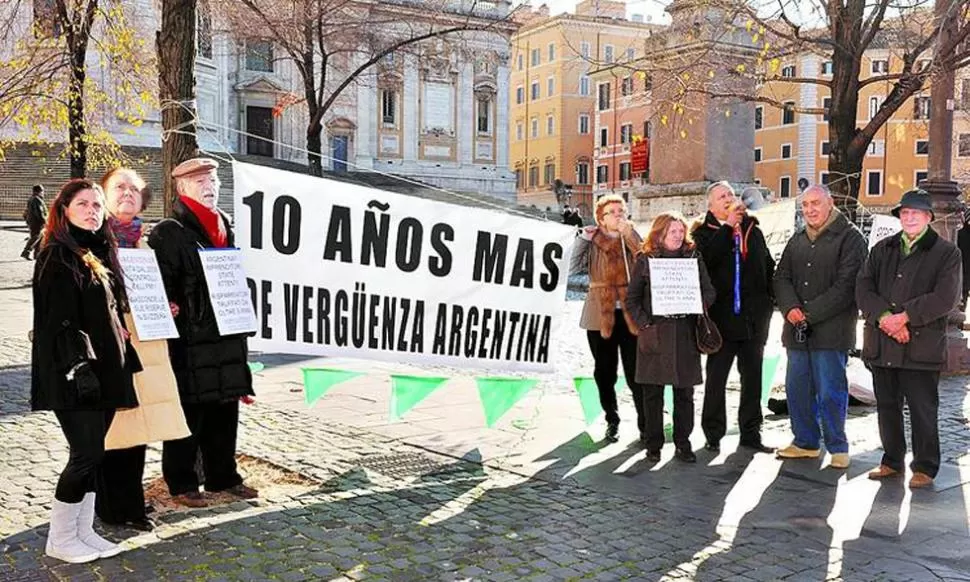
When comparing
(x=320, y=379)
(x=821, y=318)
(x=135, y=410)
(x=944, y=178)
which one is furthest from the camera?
(x=944, y=178)

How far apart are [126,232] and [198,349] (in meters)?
0.78

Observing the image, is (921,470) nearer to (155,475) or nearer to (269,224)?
(269,224)

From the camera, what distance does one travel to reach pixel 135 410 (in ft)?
17.4

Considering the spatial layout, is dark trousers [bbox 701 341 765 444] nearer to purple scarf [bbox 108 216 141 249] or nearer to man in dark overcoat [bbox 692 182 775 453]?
man in dark overcoat [bbox 692 182 775 453]

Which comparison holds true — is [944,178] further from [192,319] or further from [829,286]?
[192,319]

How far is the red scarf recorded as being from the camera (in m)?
5.85

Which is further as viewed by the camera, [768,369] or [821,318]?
[768,369]

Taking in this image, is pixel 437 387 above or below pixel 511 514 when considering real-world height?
above

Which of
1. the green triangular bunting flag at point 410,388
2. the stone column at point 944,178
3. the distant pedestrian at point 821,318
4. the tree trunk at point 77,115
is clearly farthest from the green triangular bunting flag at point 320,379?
the tree trunk at point 77,115

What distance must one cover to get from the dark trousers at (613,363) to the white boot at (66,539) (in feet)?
13.3

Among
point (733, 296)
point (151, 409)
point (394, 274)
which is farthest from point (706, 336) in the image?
point (151, 409)

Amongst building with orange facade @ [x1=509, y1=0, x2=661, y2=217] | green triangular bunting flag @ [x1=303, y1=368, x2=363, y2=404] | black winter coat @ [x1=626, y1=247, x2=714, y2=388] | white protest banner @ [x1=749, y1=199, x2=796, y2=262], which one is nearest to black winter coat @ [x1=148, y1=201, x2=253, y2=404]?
green triangular bunting flag @ [x1=303, y1=368, x2=363, y2=404]

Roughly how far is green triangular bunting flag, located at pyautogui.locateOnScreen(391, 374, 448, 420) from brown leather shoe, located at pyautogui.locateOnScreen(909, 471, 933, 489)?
3234 millimetres

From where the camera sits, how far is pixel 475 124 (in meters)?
62.7
